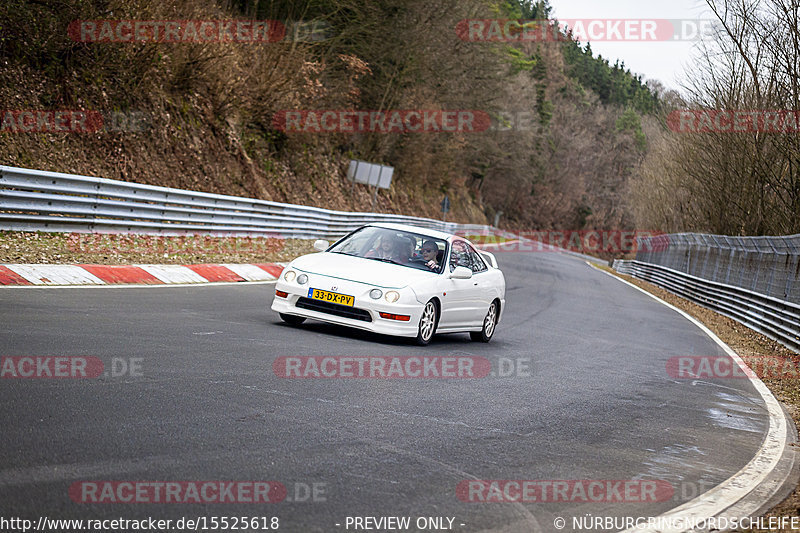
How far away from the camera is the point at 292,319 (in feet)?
37.0

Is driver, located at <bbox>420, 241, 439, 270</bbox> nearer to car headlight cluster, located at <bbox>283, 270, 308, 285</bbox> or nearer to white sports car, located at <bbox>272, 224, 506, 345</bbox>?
white sports car, located at <bbox>272, 224, 506, 345</bbox>

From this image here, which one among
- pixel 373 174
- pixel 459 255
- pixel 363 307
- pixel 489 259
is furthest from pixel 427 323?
pixel 373 174

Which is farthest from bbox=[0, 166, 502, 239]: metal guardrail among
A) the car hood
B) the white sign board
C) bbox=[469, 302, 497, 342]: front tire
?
the white sign board

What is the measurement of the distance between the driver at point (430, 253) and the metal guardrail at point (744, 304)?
8.52 meters

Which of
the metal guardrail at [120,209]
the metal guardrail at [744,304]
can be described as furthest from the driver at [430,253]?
the metal guardrail at [744,304]

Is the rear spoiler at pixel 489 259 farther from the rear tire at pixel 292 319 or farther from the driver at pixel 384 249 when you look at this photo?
the rear tire at pixel 292 319

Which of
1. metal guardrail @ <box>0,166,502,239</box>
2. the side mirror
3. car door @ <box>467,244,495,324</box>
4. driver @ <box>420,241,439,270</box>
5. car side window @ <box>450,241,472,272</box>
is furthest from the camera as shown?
metal guardrail @ <box>0,166,502,239</box>

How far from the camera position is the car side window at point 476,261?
506 inches

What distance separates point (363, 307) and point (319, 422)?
431 cm

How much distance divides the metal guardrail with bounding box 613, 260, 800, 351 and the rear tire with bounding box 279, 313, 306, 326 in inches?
403

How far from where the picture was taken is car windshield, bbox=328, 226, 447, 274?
11.7 metres

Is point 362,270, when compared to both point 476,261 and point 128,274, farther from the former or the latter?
point 128,274

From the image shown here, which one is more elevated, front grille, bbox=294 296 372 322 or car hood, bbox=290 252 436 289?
car hood, bbox=290 252 436 289

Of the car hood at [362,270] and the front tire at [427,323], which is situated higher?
the car hood at [362,270]
